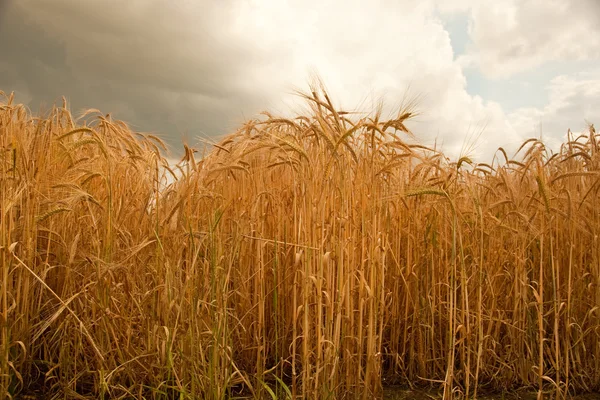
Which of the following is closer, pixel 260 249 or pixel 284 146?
pixel 284 146

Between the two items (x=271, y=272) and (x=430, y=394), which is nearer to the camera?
(x=430, y=394)

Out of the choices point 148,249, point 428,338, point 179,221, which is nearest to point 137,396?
point 148,249

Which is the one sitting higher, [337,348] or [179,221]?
[179,221]

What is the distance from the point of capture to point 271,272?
3.34 m

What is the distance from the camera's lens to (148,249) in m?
2.93

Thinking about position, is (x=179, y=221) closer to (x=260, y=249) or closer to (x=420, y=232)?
(x=260, y=249)

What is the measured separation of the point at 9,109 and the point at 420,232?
349 centimetres

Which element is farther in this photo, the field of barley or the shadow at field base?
the shadow at field base

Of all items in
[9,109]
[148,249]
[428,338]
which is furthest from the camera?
[9,109]

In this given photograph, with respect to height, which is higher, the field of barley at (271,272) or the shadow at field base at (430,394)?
the field of barley at (271,272)

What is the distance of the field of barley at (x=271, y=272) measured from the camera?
2.49 metres

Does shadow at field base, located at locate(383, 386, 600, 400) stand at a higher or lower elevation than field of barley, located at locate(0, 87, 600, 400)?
lower

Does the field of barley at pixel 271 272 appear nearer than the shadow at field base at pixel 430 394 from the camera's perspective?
Yes

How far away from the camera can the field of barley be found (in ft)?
8.18
